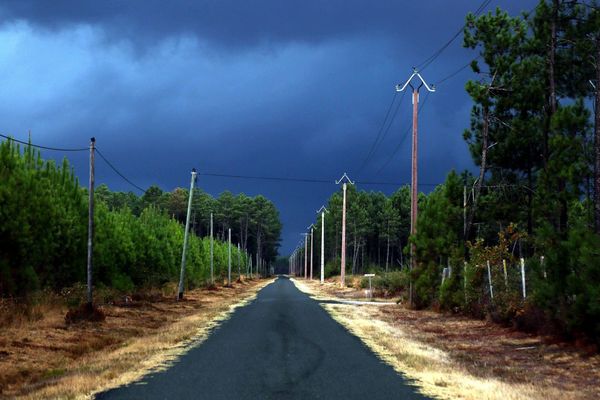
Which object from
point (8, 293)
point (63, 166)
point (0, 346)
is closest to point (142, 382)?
point (0, 346)

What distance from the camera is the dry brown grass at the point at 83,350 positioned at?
1087 centimetres

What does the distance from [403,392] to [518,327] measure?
35.4 ft

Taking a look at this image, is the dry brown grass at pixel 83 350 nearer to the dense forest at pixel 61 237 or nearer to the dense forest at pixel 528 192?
the dense forest at pixel 61 237

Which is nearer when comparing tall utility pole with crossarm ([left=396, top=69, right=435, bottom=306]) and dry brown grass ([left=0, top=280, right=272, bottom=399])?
A: dry brown grass ([left=0, top=280, right=272, bottom=399])

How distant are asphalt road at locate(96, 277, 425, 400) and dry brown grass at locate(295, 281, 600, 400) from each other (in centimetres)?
65

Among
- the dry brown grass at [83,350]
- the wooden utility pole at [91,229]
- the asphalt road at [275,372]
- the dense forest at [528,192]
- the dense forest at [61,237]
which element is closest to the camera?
the asphalt road at [275,372]

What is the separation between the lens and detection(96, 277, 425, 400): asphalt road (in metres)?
9.76

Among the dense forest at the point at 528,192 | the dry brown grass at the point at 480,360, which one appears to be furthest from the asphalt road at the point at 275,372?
the dense forest at the point at 528,192

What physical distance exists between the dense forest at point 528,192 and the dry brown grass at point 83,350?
29.2 ft

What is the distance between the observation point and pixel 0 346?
14828 mm

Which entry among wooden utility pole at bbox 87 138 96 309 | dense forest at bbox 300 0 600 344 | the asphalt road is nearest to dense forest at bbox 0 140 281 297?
wooden utility pole at bbox 87 138 96 309

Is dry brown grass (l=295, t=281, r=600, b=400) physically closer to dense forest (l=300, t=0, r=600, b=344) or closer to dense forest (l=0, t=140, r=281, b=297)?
dense forest (l=300, t=0, r=600, b=344)

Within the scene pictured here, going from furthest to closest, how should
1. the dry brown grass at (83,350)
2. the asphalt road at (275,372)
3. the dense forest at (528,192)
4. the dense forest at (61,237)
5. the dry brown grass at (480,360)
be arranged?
the dense forest at (61,237), the dense forest at (528,192), the dry brown grass at (83,350), the dry brown grass at (480,360), the asphalt road at (275,372)

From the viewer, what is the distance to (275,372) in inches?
465
